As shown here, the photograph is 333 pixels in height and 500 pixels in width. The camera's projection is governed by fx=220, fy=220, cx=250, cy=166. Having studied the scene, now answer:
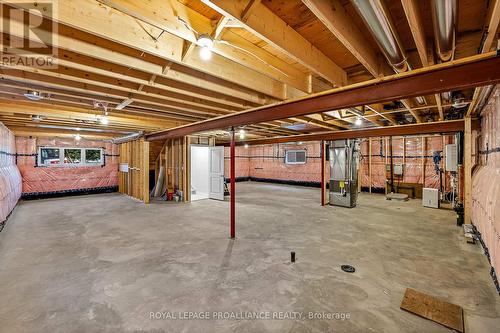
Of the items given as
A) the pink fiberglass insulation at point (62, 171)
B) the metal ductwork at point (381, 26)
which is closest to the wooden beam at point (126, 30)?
the metal ductwork at point (381, 26)

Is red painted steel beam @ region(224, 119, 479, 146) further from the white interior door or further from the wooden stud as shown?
A: the white interior door

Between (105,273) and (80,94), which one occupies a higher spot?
(80,94)

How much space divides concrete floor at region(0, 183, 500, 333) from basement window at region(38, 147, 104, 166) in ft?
11.8

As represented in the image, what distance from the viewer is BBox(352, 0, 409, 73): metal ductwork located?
1.27 meters

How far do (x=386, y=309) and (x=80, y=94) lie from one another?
4.48 meters

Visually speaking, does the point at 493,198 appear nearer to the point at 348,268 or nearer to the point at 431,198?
the point at 348,268

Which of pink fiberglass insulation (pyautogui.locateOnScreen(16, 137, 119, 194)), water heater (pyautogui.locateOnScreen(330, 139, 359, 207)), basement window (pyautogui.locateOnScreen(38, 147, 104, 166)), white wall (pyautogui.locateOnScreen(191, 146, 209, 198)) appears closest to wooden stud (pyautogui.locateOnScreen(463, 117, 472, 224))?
water heater (pyautogui.locateOnScreen(330, 139, 359, 207))

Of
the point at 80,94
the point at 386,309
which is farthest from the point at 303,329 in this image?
the point at 80,94

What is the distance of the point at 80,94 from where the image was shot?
10.2ft

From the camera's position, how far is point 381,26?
56.5 inches

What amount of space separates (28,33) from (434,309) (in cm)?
409

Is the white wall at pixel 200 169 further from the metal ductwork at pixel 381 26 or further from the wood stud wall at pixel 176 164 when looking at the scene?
the metal ductwork at pixel 381 26

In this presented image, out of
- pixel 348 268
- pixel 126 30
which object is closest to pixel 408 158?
pixel 348 268

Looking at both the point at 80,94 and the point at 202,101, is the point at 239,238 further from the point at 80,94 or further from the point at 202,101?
the point at 80,94
